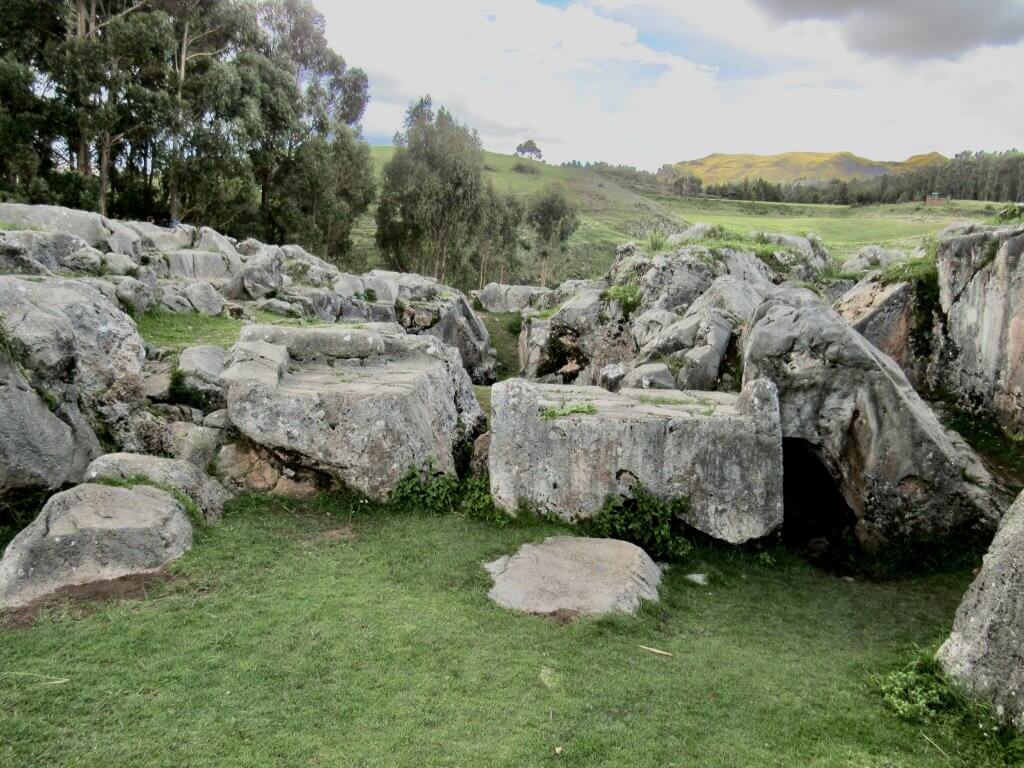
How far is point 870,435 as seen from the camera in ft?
35.8

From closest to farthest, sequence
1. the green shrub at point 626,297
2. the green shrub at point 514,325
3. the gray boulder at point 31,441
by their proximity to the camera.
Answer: the gray boulder at point 31,441
the green shrub at point 626,297
the green shrub at point 514,325

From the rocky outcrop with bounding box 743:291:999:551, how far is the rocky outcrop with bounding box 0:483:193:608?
9.99 metres

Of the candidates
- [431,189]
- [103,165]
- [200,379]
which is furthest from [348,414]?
[431,189]

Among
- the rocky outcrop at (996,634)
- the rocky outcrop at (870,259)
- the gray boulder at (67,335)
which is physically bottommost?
the rocky outcrop at (996,634)

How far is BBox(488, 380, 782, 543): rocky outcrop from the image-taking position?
1046 centimetres

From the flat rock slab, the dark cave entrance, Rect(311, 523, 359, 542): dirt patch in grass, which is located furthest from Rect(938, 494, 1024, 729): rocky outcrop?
Rect(311, 523, 359, 542): dirt patch in grass

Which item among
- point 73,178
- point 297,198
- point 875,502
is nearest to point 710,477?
point 875,502

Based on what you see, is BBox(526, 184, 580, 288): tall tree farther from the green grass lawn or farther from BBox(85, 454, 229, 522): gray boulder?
the green grass lawn

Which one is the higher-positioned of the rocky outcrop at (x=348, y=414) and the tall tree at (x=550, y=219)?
the tall tree at (x=550, y=219)

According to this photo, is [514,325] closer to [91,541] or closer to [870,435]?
[870,435]

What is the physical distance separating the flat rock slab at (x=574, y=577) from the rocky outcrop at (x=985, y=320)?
321 inches

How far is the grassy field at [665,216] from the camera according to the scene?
52188 mm

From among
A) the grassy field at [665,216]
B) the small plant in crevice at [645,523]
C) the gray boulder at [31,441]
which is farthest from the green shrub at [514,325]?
the gray boulder at [31,441]

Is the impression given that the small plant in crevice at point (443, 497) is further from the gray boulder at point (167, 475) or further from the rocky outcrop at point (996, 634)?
the rocky outcrop at point (996, 634)
